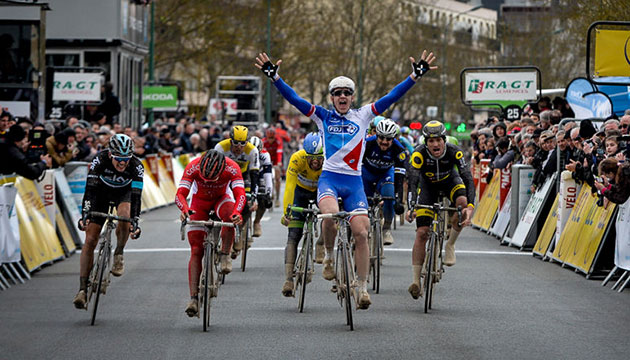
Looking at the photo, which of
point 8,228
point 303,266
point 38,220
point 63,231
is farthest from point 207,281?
point 63,231

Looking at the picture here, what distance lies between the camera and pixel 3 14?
25672 mm

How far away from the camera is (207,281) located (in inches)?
423

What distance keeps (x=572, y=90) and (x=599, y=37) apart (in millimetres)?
7260

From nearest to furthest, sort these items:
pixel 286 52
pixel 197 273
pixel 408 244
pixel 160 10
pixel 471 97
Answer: pixel 197 273 < pixel 408 244 < pixel 471 97 < pixel 160 10 < pixel 286 52

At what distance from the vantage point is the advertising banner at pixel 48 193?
54.9ft

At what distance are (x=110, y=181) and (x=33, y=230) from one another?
143 inches

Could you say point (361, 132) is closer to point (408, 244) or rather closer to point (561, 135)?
point (561, 135)

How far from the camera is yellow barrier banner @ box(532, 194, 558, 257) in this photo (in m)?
17.6

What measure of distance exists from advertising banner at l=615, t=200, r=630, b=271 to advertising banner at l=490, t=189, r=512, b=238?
663 cm

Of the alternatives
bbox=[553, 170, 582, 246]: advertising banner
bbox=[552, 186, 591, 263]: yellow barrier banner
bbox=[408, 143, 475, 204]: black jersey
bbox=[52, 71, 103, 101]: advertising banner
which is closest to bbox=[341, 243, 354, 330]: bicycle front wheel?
bbox=[408, 143, 475, 204]: black jersey

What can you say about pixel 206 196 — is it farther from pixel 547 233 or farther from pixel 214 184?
pixel 547 233

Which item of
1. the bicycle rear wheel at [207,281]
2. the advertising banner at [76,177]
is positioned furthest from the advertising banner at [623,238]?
the advertising banner at [76,177]

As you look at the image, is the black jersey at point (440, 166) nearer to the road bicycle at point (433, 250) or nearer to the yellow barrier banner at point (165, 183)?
the road bicycle at point (433, 250)

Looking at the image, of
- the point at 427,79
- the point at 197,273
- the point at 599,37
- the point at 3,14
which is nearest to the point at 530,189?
the point at 599,37
